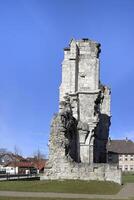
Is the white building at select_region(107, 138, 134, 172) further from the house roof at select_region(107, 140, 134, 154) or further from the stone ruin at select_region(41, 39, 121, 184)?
the stone ruin at select_region(41, 39, 121, 184)

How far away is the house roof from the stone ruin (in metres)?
85.3

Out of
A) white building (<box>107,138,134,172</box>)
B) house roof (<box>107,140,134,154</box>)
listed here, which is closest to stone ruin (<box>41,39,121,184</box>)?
house roof (<box>107,140,134,154</box>)

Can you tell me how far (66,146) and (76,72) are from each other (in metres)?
14.3

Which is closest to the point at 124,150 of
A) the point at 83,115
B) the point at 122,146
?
the point at 122,146

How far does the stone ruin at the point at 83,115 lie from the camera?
44.6 metres

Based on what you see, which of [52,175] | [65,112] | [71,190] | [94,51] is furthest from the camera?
[94,51]

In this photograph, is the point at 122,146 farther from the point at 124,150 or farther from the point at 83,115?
the point at 83,115

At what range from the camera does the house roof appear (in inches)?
5792

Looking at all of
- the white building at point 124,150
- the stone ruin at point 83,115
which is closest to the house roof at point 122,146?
the white building at point 124,150

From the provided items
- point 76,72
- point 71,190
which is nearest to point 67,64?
point 76,72

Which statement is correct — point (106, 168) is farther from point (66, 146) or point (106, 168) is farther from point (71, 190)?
point (71, 190)

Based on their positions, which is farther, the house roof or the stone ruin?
the house roof

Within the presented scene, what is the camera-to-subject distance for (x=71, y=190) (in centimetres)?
3356

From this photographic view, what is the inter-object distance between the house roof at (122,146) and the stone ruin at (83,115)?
280 feet
